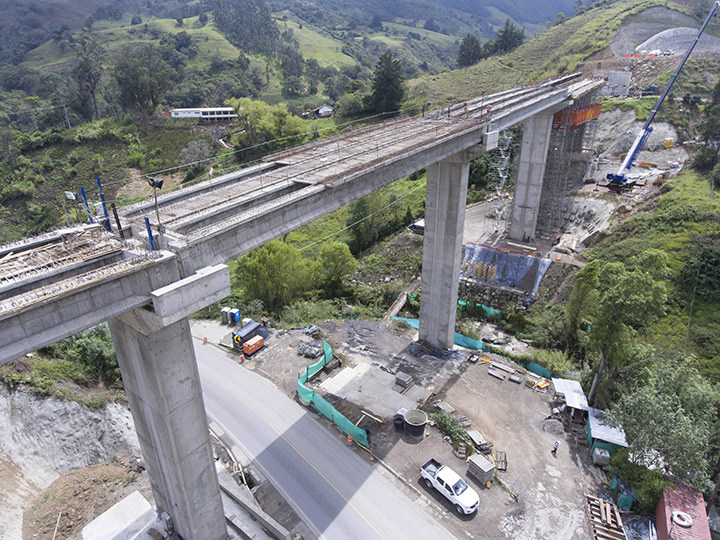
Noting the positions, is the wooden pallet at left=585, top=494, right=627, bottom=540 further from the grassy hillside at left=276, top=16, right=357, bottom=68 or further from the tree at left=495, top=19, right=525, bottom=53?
the grassy hillside at left=276, top=16, right=357, bottom=68

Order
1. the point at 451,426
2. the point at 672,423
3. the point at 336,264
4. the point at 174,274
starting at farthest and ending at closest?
the point at 336,264, the point at 451,426, the point at 672,423, the point at 174,274

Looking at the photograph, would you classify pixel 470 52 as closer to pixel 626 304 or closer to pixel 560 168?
pixel 560 168

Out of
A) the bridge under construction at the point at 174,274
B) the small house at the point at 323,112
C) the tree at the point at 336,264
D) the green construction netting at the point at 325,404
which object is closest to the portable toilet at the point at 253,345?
the green construction netting at the point at 325,404

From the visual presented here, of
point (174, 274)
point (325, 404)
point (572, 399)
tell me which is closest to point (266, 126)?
point (325, 404)

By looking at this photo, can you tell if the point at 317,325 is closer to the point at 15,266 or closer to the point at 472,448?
the point at 472,448

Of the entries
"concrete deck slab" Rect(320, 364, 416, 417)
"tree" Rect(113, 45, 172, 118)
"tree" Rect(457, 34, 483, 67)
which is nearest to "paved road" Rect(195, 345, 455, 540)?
"concrete deck slab" Rect(320, 364, 416, 417)

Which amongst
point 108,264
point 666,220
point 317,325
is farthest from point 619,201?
point 108,264

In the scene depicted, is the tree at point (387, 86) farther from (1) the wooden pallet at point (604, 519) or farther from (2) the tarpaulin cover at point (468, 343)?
(1) the wooden pallet at point (604, 519)
